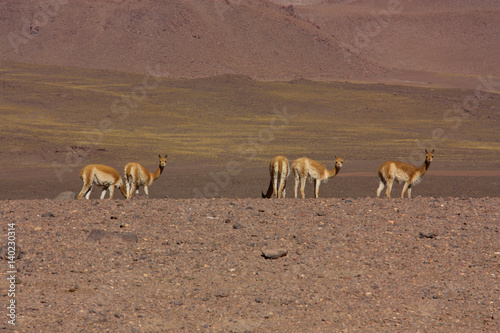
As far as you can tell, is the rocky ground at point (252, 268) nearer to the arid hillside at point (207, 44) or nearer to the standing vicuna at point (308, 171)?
the standing vicuna at point (308, 171)

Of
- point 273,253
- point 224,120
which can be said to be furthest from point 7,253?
point 224,120

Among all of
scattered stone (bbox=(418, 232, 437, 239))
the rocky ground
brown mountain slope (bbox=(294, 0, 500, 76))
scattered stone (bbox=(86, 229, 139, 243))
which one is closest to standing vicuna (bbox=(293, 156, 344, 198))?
the rocky ground

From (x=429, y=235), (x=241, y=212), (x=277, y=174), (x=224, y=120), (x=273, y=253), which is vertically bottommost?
(x=273, y=253)

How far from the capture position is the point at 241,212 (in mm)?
10164

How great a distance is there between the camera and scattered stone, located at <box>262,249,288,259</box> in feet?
26.5

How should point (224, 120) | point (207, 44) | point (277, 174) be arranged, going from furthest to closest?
point (207, 44) → point (224, 120) → point (277, 174)

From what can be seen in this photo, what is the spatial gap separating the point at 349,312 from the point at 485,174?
23.2 metres

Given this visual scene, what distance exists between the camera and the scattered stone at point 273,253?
8.07m

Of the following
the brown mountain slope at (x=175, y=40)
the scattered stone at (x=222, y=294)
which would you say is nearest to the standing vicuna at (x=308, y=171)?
the scattered stone at (x=222, y=294)

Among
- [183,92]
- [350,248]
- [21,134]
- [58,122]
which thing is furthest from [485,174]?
[183,92]

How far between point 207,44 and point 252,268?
108190mm

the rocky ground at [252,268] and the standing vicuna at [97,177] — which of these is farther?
the standing vicuna at [97,177]

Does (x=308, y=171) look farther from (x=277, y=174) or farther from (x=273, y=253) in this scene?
(x=273, y=253)

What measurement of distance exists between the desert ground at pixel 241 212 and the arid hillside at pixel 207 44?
2708 cm
